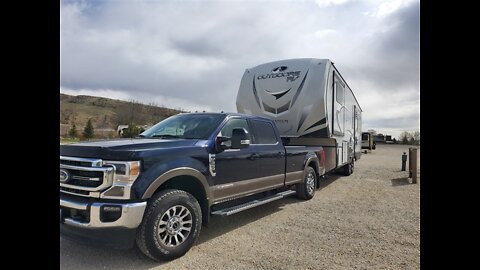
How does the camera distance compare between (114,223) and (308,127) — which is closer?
(114,223)

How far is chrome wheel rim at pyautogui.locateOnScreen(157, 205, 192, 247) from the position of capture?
3615 millimetres

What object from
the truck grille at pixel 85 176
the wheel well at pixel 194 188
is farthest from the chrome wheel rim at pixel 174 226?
the truck grille at pixel 85 176

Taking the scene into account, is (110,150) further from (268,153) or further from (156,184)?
(268,153)

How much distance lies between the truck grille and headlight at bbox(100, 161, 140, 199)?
51mm

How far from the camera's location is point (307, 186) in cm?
721

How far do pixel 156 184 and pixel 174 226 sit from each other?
2.02ft

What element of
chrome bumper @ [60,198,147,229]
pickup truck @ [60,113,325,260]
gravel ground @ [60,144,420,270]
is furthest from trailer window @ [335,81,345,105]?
chrome bumper @ [60,198,147,229]

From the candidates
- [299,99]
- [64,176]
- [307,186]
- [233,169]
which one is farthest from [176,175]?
[299,99]

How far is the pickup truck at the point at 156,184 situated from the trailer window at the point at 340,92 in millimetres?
5221
